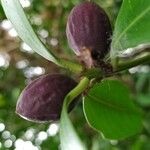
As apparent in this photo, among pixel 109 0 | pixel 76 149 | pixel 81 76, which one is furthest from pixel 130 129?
pixel 109 0

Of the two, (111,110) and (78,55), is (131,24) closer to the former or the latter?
(78,55)

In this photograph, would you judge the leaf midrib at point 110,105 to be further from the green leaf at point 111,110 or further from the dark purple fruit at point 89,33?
the dark purple fruit at point 89,33

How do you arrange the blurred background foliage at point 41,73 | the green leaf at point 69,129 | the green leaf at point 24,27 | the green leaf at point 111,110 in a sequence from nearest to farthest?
the green leaf at point 69,129 → the green leaf at point 24,27 → the green leaf at point 111,110 → the blurred background foliage at point 41,73

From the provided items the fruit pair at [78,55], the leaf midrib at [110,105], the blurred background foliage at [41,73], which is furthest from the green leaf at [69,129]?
the blurred background foliage at [41,73]

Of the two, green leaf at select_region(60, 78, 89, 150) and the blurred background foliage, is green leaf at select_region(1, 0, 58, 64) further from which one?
the blurred background foliage

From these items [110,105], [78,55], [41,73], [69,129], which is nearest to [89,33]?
[78,55]

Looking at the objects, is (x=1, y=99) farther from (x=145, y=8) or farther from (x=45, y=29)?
(x=145, y=8)
